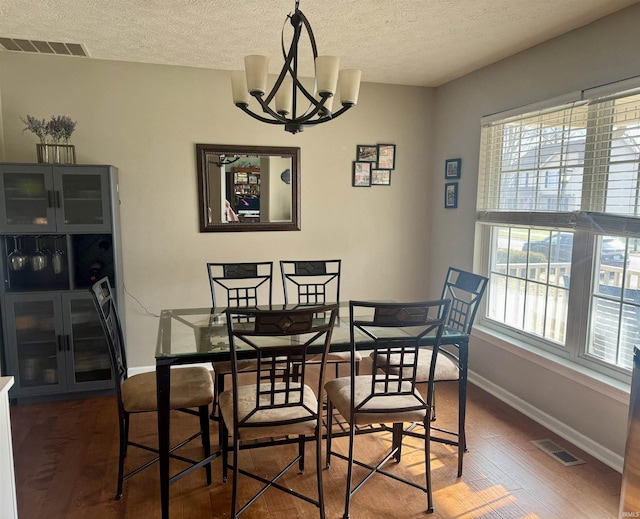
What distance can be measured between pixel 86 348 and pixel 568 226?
11.7ft

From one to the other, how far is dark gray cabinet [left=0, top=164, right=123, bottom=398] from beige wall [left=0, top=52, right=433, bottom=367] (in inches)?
12.7

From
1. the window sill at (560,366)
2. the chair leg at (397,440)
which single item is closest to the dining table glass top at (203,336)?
the chair leg at (397,440)

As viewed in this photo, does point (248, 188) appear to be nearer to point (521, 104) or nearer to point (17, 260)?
point (17, 260)

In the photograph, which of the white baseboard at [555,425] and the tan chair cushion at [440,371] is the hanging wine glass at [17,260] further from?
the white baseboard at [555,425]

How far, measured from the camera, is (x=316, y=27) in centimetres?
283

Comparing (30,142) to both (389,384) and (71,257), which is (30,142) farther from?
(389,384)

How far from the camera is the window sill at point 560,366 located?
2.59 metres

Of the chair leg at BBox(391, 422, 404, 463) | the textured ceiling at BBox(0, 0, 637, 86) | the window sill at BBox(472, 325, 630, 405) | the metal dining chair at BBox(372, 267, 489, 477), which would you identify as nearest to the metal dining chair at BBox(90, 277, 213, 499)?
the chair leg at BBox(391, 422, 404, 463)

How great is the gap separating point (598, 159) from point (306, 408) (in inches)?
89.1

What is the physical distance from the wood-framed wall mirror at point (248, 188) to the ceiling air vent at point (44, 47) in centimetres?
107

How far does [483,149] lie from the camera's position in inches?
146

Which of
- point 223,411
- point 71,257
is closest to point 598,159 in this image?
point 223,411

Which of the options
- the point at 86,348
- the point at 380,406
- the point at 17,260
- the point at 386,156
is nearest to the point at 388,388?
the point at 380,406

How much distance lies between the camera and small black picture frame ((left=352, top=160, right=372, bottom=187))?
→ 421 cm
